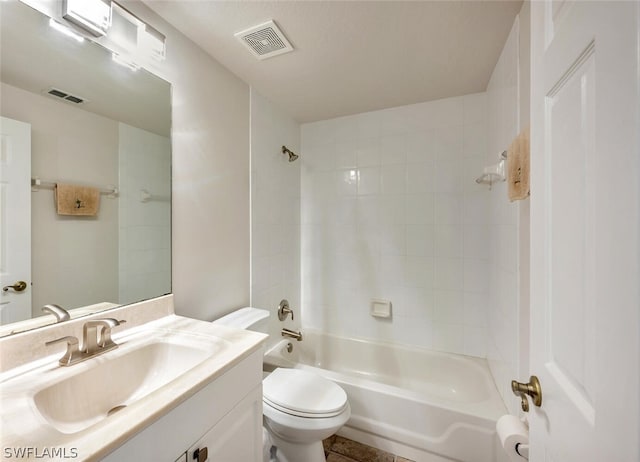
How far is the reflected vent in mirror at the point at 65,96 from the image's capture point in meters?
0.89

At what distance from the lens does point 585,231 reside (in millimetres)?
443

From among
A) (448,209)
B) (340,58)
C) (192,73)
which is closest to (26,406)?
→ (192,73)

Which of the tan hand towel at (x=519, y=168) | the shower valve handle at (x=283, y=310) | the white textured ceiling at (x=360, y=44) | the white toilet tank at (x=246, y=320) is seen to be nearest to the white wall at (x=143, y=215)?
the white toilet tank at (x=246, y=320)

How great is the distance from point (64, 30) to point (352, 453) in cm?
238

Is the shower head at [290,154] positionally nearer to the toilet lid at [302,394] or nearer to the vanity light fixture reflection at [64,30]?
the vanity light fixture reflection at [64,30]

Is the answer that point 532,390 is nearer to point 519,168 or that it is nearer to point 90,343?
point 519,168

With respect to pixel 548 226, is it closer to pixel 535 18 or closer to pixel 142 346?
pixel 535 18

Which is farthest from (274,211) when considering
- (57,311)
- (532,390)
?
(532,390)

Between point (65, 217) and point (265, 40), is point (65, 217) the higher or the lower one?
the lower one

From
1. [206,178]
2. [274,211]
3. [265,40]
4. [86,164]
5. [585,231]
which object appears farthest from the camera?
[274,211]

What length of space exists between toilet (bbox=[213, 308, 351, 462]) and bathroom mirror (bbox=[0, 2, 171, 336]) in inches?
23.6

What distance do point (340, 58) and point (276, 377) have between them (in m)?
1.87

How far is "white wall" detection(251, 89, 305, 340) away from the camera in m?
1.90

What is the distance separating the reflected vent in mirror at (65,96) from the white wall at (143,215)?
5.7 inches
